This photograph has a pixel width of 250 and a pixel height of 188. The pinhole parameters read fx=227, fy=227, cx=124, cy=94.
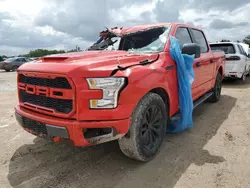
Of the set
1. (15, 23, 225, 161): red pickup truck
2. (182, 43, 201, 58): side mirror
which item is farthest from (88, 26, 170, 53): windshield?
(182, 43, 201, 58): side mirror

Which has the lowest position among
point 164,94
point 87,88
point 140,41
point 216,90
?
point 216,90

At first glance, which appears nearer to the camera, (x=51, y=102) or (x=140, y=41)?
(x=51, y=102)

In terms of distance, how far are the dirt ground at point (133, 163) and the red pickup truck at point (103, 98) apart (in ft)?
1.00

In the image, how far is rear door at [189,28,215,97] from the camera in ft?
14.3

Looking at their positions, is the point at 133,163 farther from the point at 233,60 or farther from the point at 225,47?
the point at 225,47

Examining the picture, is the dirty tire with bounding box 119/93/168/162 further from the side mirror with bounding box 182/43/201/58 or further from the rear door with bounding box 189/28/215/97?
the rear door with bounding box 189/28/215/97

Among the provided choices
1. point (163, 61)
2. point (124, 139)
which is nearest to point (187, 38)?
point (163, 61)

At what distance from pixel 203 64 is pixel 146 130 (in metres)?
2.24

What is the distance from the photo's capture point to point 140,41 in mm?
3969

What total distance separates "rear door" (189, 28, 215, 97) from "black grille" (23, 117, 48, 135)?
9.09 feet

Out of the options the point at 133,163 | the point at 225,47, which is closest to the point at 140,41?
the point at 133,163

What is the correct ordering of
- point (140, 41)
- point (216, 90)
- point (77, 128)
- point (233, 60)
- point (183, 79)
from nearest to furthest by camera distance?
point (77, 128)
point (183, 79)
point (140, 41)
point (216, 90)
point (233, 60)

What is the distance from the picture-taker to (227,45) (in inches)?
351

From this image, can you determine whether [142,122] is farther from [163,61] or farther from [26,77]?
[26,77]
